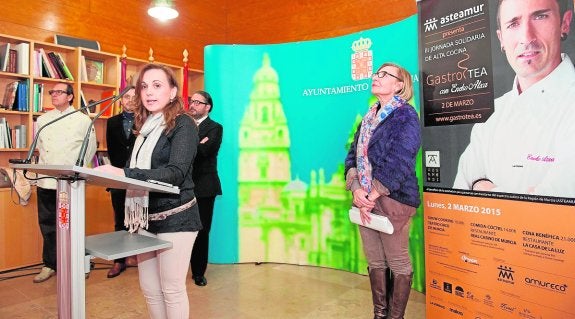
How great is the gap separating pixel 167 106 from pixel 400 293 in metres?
1.56

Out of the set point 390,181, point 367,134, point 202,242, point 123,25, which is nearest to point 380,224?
point 390,181

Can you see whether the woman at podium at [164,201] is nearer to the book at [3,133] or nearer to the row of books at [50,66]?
the book at [3,133]

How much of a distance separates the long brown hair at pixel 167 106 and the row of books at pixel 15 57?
2668 millimetres

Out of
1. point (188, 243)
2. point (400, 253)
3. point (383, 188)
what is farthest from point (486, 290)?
point (188, 243)

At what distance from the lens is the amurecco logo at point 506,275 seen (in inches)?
68.5

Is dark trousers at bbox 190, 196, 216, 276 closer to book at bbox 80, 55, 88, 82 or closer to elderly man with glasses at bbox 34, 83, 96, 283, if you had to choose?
elderly man with glasses at bbox 34, 83, 96, 283

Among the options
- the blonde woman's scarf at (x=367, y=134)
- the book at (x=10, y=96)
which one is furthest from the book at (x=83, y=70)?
the blonde woman's scarf at (x=367, y=134)

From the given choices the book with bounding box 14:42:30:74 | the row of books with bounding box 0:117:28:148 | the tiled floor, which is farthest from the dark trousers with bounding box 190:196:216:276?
the book with bounding box 14:42:30:74

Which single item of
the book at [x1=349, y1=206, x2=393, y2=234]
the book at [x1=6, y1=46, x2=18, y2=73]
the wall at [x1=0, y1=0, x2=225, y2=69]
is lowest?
the book at [x1=349, y1=206, x2=393, y2=234]

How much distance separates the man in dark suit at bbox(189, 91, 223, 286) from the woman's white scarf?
135 centimetres

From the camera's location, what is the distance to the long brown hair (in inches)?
65.2

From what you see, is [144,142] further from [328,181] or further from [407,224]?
[328,181]

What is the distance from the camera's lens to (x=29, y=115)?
3.69 m

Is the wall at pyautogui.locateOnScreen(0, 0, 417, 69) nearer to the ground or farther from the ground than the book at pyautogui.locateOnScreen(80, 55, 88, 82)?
farther from the ground
